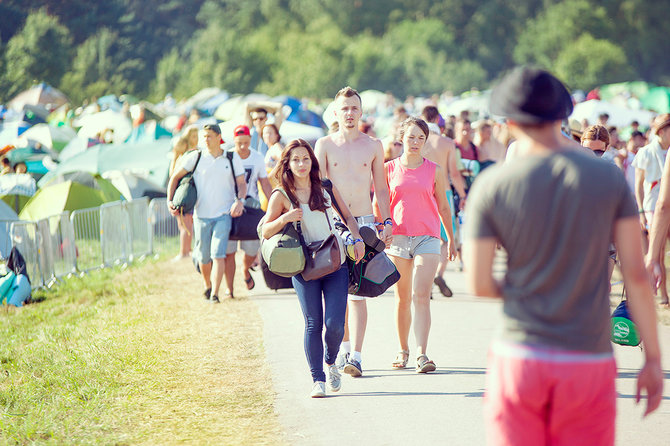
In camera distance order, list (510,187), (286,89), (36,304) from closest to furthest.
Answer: (510,187) → (36,304) → (286,89)

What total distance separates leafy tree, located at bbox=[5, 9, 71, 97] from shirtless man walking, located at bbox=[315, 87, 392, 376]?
39419 millimetres

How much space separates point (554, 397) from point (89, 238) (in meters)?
11.4

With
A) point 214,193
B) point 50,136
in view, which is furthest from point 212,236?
point 50,136

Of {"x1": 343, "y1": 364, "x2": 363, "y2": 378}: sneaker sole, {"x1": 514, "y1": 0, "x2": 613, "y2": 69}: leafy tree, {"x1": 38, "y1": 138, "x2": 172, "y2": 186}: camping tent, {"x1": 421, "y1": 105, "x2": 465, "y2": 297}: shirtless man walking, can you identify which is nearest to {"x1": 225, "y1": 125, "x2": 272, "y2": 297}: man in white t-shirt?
{"x1": 421, "y1": 105, "x2": 465, "y2": 297}: shirtless man walking

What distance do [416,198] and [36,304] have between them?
19.6ft

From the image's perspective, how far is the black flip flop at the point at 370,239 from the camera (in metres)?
6.27

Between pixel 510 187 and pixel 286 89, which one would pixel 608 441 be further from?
pixel 286 89

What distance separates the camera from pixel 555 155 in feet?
9.29

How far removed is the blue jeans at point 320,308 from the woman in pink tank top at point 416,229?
938 millimetres

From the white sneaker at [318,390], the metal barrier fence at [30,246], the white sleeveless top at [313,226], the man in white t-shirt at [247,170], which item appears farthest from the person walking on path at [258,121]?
the white sneaker at [318,390]

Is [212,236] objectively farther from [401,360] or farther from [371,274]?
[371,274]

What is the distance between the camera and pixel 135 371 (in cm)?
695

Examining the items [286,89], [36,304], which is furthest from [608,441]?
[286,89]

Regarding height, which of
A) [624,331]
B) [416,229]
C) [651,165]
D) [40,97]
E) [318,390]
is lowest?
[318,390]
